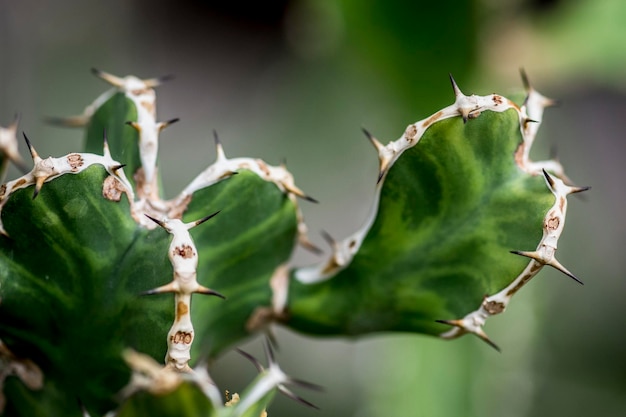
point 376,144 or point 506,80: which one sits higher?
point 376,144

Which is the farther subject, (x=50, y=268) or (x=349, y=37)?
(x=349, y=37)

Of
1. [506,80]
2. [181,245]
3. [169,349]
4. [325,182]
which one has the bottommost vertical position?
[325,182]

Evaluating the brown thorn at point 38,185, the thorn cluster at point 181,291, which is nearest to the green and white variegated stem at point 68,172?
the brown thorn at point 38,185

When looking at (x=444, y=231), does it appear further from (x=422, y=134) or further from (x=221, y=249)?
(x=221, y=249)

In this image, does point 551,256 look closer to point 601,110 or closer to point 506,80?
point 506,80

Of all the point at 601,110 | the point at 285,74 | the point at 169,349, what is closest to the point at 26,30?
the point at 285,74

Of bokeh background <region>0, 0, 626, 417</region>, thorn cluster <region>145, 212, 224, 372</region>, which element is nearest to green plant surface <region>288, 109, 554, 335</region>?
thorn cluster <region>145, 212, 224, 372</region>
